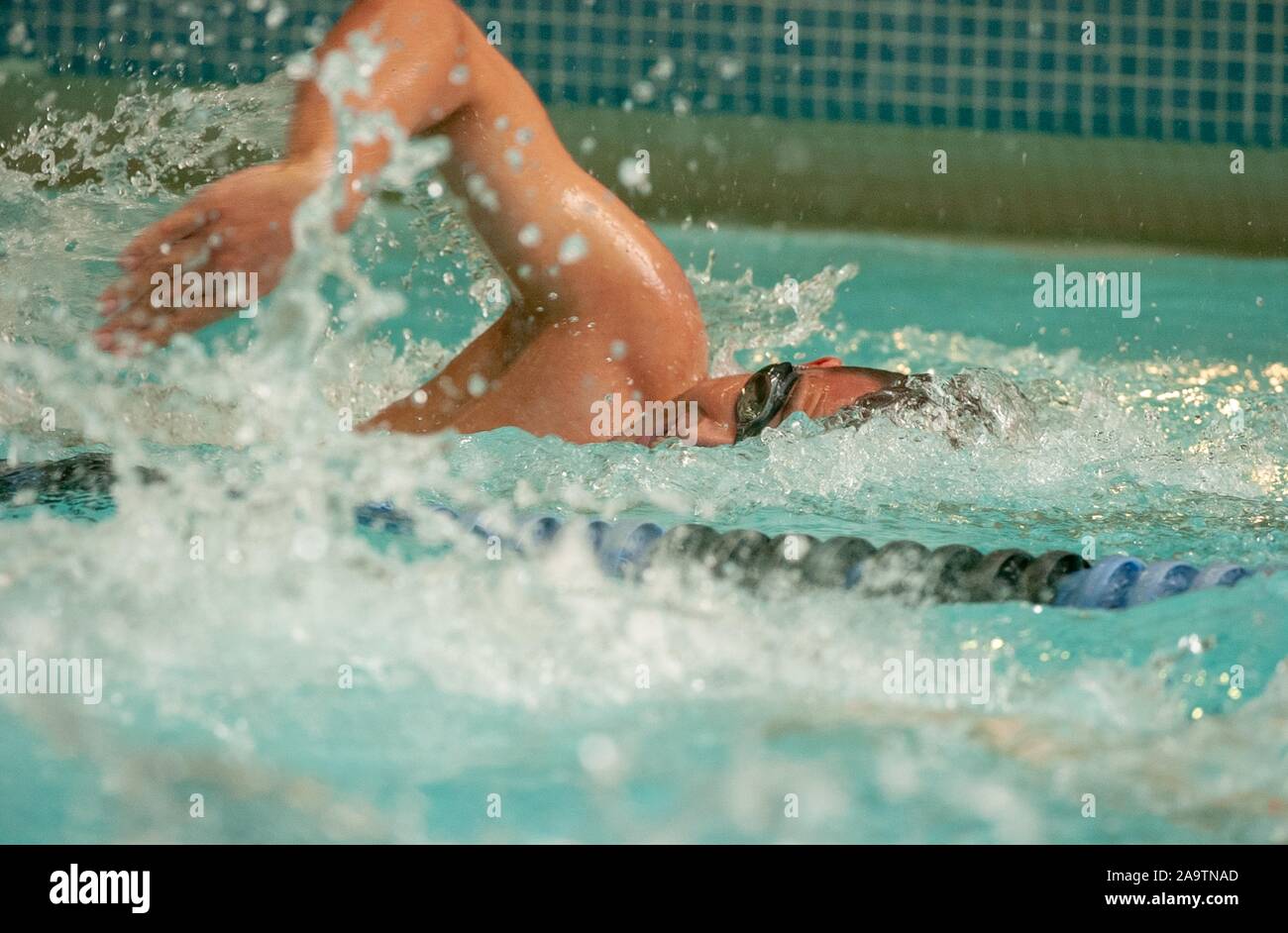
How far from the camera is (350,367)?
2611mm

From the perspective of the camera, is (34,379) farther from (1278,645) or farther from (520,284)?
(1278,645)

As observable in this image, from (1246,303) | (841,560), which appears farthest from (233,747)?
(1246,303)

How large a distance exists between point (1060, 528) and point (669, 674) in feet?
2.73

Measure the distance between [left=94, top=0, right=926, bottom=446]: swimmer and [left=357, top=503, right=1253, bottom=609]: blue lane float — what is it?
1.03 feet

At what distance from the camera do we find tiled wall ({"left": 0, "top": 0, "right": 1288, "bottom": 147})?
17.8ft

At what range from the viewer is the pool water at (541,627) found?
1146mm

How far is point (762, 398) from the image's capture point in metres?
1.92
